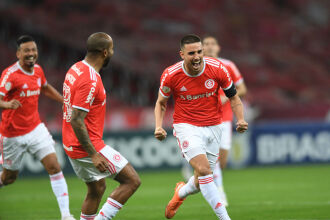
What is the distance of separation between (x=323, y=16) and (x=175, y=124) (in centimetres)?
2420

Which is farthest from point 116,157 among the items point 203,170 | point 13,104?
point 13,104

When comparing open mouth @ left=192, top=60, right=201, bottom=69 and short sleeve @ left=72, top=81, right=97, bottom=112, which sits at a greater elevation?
open mouth @ left=192, top=60, right=201, bottom=69

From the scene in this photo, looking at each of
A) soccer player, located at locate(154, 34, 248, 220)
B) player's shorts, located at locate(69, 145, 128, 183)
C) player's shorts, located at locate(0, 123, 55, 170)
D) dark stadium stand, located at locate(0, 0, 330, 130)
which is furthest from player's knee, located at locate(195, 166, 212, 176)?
dark stadium stand, located at locate(0, 0, 330, 130)

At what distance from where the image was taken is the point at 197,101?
7789 mm

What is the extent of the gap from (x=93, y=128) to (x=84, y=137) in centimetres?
35

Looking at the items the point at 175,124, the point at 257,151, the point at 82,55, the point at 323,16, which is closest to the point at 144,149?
the point at 257,151

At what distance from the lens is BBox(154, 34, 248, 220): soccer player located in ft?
24.6

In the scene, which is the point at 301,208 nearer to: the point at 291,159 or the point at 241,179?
the point at 241,179

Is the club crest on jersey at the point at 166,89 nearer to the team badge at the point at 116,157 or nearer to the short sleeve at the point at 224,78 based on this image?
the short sleeve at the point at 224,78

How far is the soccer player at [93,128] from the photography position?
21.4ft

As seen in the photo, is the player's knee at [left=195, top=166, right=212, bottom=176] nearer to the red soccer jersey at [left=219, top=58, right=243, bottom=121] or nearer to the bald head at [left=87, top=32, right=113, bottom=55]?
the bald head at [left=87, top=32, right=113, bottom=55]

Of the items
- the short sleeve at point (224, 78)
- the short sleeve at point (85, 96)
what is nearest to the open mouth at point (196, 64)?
the short sleeve at point (224, 78)

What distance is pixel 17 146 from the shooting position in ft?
29.9

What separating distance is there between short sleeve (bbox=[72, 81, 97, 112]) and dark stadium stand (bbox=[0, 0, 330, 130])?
14.5 m
